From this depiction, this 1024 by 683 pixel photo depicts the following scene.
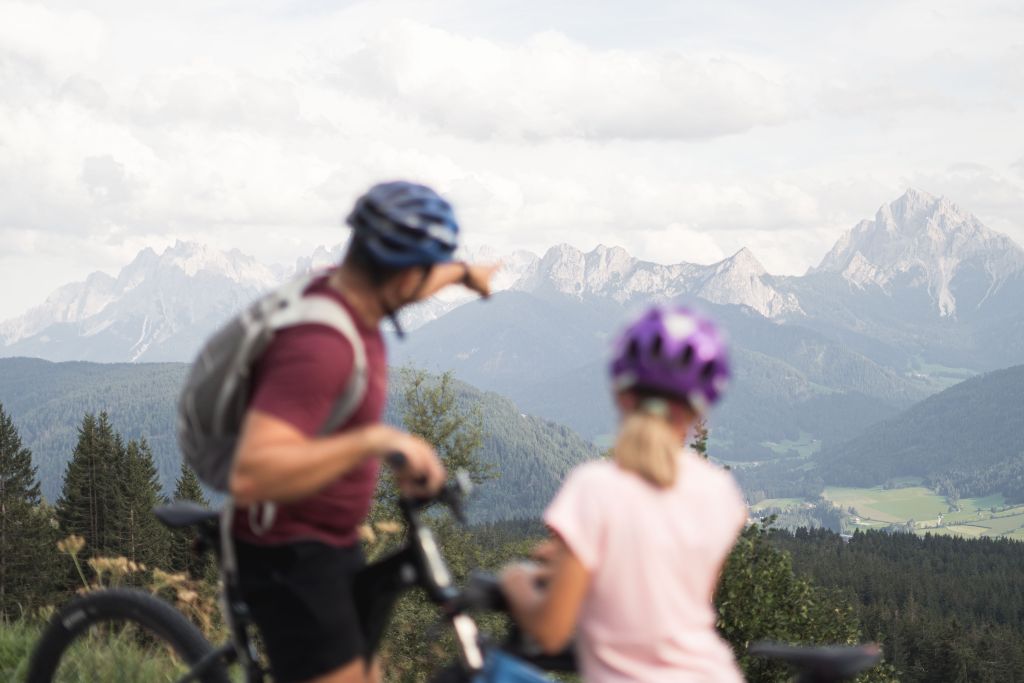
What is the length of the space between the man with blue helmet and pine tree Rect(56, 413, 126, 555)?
51314mm

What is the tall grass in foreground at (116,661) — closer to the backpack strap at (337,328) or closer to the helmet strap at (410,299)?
the backpack strap at (337,328)

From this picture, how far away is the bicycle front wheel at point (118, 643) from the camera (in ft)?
15.8

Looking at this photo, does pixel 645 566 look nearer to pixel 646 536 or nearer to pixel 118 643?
pixel 646 536

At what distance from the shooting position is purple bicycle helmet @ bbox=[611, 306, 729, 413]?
3078 mm

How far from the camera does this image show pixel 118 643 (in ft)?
17.3

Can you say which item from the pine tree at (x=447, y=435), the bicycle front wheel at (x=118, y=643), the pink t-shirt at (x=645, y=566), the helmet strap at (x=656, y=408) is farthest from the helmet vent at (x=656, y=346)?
the pine tree at (x=447, y=435)

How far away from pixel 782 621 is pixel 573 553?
2646 centimetres

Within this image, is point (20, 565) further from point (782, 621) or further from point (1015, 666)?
point (1015, 666)

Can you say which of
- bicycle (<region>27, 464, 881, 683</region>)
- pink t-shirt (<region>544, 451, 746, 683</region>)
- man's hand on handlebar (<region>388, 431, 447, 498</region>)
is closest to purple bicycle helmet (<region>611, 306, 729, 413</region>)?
pink t-shirt (<region>544, 451, 746, 683</region>)

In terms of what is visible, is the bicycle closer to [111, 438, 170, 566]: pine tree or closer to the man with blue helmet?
the man with blue helmet

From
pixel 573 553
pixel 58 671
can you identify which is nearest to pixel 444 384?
pixel 58 671

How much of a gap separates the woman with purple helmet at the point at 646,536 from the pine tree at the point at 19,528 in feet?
124

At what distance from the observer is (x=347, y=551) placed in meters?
3.85

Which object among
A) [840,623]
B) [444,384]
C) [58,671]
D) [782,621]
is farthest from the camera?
[444,384]
